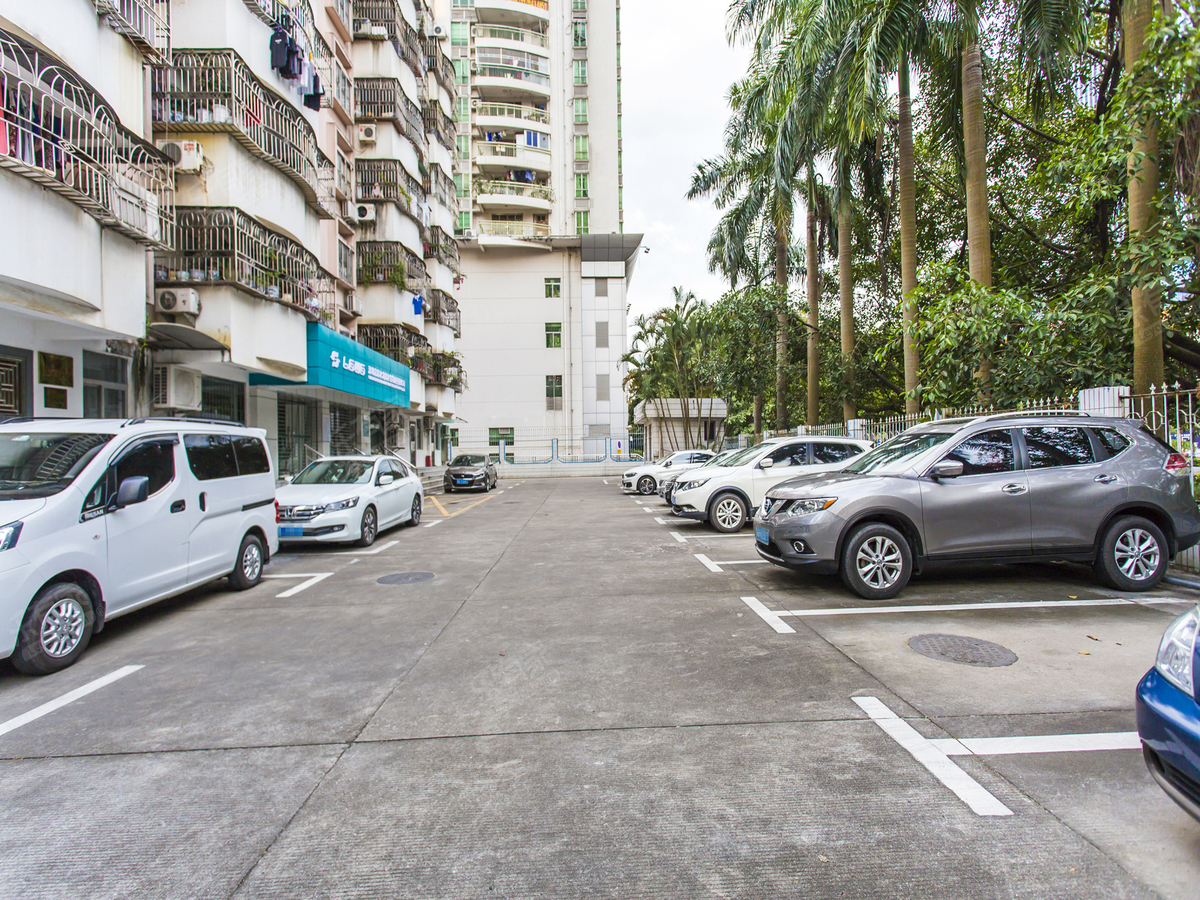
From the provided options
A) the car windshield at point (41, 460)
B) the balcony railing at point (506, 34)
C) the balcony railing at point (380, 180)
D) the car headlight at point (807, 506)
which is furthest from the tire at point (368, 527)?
the balcony railing at point (506, 34)

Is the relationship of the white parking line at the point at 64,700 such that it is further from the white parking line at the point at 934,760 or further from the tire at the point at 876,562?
the tire at the point at 876,562

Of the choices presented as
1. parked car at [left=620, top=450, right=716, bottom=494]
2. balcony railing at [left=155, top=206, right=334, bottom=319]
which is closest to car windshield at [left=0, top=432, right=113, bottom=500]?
balcony railing at [left=155, top=206, right=334, bottom=319]

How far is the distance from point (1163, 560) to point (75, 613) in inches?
398

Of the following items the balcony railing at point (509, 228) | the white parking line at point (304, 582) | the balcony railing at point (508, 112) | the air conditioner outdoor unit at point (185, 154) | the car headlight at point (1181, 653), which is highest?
the balcony railing at point (508, 112)

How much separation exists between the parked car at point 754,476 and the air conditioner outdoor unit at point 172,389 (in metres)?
10.0

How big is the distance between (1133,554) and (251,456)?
10.00m

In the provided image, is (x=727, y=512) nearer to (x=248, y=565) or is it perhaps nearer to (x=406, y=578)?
(x=406, y=578)

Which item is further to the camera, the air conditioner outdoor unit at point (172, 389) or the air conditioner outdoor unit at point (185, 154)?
the air conditioner outdoor unit at point (185, 154)

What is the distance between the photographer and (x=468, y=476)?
88.3 ft

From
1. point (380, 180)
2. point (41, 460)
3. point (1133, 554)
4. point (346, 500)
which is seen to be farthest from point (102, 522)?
point (380, 180)

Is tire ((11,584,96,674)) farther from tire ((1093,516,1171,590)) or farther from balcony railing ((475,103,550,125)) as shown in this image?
balcony railing ((475,103,550,125))

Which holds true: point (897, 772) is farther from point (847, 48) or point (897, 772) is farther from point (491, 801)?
point (847, 48)

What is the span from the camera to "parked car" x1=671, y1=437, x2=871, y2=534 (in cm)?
1262

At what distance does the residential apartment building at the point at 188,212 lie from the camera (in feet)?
29.9
